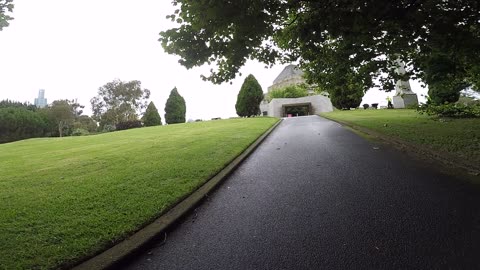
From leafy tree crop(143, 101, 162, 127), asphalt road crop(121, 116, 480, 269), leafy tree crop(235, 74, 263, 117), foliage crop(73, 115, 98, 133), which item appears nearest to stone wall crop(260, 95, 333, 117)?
leafy tree crop(235, 74, 263, 117)

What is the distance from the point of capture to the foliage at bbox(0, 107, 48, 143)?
39.0m

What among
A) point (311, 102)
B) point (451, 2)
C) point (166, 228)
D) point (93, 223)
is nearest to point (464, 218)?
point (166, 228)

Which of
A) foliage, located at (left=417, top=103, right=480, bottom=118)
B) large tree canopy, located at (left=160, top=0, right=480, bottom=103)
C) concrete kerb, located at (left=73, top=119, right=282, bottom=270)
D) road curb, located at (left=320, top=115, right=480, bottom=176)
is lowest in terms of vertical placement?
concrete kerb, located at (left=73, top=119, right=282, bottom=270)

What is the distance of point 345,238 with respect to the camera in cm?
339

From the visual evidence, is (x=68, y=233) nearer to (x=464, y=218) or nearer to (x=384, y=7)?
(x=464, y=218)

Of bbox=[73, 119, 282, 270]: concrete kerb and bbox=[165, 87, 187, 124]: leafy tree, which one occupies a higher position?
bbox=[165, 87, 187, 124]: leafy tree

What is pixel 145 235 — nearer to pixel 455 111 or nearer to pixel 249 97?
pixel 455 111

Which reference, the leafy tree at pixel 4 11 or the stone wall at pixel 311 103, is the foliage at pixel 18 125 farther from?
the leafy tree at pixel 4 11

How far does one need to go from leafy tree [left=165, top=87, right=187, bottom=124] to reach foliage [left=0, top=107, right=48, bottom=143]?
1883 cm

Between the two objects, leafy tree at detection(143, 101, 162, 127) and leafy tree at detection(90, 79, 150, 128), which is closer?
leafy tree at detection(143, 101, 162, 127)

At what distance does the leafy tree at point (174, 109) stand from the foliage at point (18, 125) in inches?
741

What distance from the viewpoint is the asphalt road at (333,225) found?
299cm

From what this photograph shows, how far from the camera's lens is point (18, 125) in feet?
132

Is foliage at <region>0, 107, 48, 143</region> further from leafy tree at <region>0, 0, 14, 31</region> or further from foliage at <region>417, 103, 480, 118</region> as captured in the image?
foliage at <region>417, 103, 480, 118</region>
